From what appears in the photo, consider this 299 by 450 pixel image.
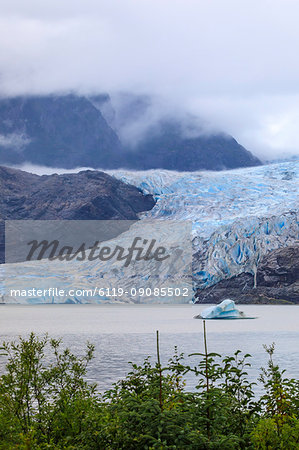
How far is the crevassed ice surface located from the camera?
185ft

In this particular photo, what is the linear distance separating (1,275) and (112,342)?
1459 inches

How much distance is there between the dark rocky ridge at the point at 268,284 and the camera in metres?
66.4

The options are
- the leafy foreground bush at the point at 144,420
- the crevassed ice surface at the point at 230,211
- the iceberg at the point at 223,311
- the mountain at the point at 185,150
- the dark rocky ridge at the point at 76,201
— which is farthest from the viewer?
the mountain at the point at 185,150

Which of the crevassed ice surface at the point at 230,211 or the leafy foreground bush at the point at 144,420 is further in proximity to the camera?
the crevassed ice surface at the point at 230,211

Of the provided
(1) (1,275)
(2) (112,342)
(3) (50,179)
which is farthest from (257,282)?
(3) (50,179)

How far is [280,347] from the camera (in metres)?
23.1

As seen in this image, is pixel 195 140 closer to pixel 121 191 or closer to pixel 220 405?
pixel 121 191

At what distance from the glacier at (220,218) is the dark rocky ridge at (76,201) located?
73.9 ft

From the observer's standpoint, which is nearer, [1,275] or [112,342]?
[112,342]

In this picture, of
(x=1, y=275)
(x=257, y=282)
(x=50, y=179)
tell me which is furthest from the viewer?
(x=50, y=179)

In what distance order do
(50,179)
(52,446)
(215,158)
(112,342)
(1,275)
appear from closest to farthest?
(52,446), (112,342), (1,275), (50,179), (215,158)

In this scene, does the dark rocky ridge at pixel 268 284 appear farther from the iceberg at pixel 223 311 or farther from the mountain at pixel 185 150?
the mountain at pixel 185 150

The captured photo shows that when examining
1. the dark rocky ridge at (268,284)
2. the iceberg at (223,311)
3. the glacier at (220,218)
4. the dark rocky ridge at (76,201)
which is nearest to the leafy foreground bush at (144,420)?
the iceberg at (223,311)

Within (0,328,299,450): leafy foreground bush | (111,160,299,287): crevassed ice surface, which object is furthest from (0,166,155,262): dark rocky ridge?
(0,328,299,450): leafy foreground bush
